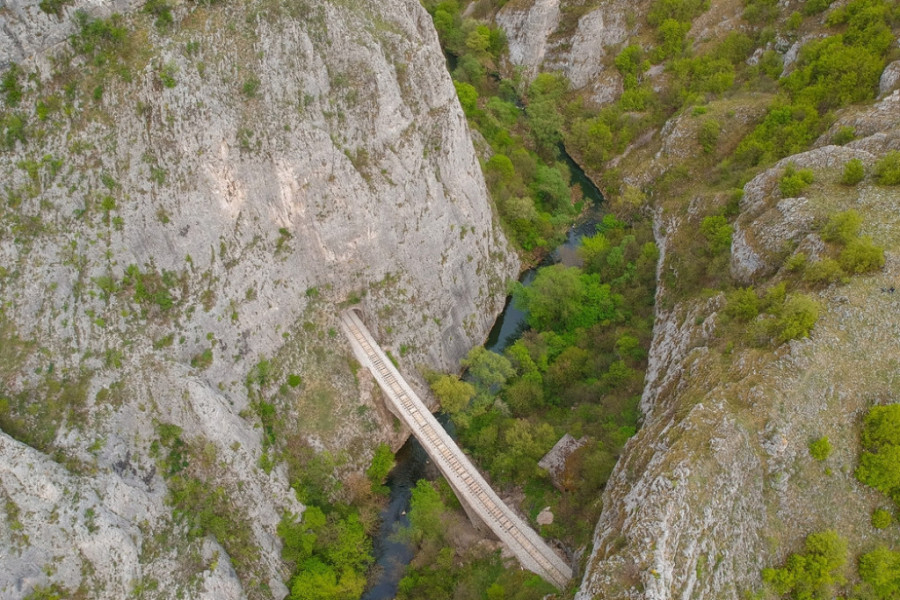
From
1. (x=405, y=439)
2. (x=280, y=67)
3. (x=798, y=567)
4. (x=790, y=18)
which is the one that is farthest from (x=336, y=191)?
(x=790, y=18)

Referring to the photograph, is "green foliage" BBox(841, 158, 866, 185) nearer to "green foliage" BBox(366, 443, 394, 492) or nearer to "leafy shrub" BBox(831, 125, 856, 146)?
"leafy shrub" BBox(831, 125, 856, 146)

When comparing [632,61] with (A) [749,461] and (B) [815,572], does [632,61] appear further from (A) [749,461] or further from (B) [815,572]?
(B) [815,572]

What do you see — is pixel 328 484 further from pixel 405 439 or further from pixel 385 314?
pixel 385 314

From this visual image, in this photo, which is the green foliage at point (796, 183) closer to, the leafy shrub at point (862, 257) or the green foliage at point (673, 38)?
the leafy shrub at point (862, 257)

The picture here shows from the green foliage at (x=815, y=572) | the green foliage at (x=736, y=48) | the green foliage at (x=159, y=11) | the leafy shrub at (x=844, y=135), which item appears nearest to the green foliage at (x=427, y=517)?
the green foliage at (x=815, y=572)

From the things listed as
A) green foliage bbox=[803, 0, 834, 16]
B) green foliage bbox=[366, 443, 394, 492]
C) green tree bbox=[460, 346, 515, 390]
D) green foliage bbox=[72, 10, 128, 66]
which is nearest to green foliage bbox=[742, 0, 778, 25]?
green foliage bbox=[803, 0, 834, 16]

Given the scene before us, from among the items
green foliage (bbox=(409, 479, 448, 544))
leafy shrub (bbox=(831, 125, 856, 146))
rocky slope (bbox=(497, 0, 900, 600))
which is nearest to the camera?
rocky slope (bbox=(497, 0, 900, 600))
